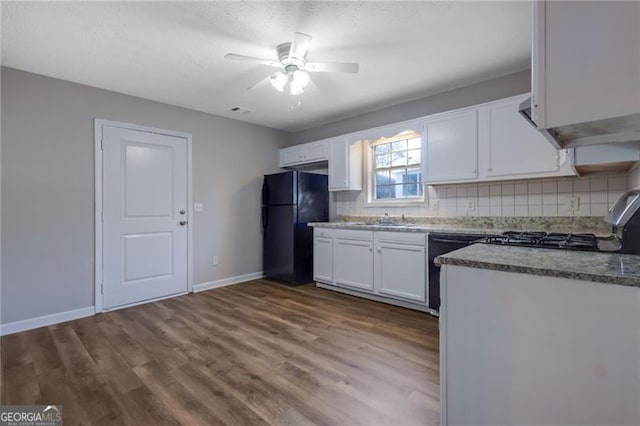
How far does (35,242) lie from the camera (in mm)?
2844

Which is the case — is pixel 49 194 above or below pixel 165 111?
below

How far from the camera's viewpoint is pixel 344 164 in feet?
13.5

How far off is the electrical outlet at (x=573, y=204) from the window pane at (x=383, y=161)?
195 cm

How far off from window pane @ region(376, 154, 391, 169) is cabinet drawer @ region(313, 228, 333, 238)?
113 cm

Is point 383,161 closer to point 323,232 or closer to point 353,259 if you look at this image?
point 323,232

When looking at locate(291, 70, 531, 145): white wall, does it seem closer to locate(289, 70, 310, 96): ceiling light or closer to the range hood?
locate(289, 70, 310, 96): ceiling light

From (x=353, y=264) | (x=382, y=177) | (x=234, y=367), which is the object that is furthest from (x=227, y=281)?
(x=382, y=177)

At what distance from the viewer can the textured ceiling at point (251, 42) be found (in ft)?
6.59

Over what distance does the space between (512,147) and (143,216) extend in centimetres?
397

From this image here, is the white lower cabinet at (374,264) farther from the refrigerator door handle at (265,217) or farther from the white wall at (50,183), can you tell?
the white wall at (50,183)

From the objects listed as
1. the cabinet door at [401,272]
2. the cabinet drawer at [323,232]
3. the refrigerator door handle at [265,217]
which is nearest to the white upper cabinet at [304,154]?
the refrigerator door handle at [265,217]

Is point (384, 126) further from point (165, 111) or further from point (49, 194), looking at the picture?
point (49, 194)

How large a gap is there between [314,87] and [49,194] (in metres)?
2.84

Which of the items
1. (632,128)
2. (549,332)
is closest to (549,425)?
(549,332)
